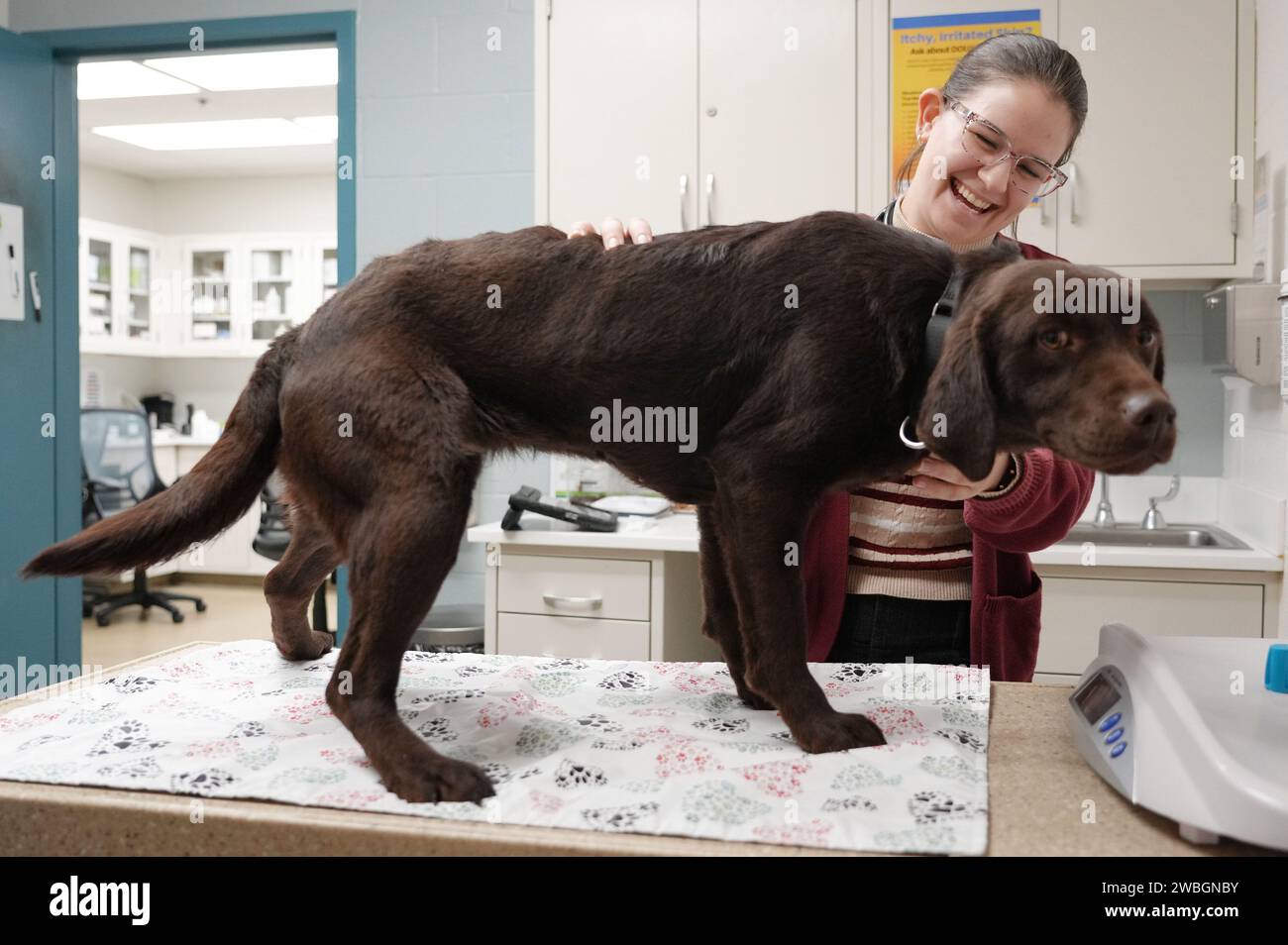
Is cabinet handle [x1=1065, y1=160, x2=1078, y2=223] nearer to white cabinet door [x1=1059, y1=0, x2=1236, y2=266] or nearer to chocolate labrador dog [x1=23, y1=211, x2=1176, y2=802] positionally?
white cabinet door [x1=1059, y1=0, x2=1236, y2=266]

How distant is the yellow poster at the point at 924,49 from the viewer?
8.32 ft

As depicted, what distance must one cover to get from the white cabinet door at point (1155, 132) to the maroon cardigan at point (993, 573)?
4.05ft

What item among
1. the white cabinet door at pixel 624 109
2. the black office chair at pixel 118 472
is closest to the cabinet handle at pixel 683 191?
the white cabinet door at pixel 624 109

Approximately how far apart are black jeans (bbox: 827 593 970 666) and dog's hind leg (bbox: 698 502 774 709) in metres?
0.41

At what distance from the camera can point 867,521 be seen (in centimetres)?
154

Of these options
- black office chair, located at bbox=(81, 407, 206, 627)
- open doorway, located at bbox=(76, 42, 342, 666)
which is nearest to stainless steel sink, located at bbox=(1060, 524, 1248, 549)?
open doorway, located at bbox=(76, 42, 342, 666)

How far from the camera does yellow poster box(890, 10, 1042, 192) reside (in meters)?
2.54

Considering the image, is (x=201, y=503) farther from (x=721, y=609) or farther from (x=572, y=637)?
(x=572, y=637)

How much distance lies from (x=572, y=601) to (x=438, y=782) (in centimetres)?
158

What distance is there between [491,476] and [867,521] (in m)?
1.84

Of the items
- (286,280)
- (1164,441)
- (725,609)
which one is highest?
(286,280)

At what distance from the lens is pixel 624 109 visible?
2705 millimetres
